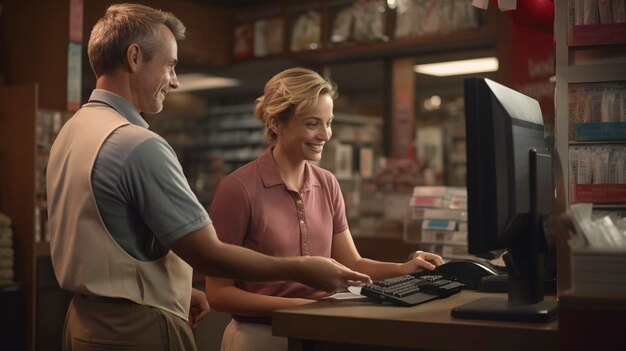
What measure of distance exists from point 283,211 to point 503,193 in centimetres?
82

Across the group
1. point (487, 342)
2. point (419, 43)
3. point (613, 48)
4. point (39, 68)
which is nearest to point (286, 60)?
point (419, 43)

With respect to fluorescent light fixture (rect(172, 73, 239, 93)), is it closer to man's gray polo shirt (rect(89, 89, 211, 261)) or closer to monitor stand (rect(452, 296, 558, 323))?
man's gray polo shirt (rect(89, 89, 211, 261))

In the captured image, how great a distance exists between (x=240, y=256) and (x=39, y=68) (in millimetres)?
4161

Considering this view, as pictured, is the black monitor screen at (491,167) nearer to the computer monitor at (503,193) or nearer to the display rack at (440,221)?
the computer monitor at (503,193)

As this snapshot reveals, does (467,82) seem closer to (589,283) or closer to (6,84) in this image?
(589,283)

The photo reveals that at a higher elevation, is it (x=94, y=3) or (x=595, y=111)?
(x=94, y=3)

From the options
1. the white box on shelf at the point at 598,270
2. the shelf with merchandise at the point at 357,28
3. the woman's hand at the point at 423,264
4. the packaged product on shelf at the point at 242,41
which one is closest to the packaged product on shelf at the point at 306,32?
the shelf with merchandise at the point at 357,28

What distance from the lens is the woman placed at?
7.86 feet

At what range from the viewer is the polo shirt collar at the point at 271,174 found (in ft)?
8.29

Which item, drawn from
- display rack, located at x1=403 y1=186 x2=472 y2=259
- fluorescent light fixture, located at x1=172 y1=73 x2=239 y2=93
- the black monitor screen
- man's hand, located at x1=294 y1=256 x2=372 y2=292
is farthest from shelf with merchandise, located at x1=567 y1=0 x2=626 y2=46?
fluorescent light fixture, located at x1=172 y1=73 x2=239 y2=93

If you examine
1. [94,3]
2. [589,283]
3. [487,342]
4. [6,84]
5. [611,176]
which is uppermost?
[94,3]

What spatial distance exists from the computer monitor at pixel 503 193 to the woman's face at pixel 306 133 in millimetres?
757

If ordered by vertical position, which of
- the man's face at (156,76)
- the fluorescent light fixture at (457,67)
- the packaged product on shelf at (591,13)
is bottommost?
the man's face at (156,76)

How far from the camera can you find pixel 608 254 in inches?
69.2
